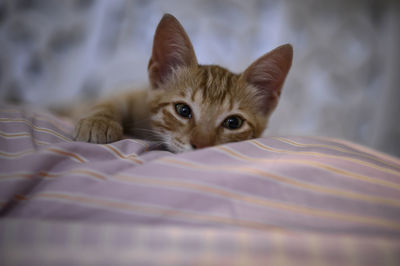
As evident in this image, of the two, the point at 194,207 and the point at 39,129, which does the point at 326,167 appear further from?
the point at 39,129

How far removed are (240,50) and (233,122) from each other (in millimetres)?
1022

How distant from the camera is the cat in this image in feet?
2.93

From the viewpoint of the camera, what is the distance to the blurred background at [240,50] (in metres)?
1.64

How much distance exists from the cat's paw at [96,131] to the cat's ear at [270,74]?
63cm

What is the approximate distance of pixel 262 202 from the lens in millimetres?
523

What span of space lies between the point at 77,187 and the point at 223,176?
1.08 ft

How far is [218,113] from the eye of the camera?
0.97 metres

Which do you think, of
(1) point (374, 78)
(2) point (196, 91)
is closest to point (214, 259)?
(2) point (196, 91)

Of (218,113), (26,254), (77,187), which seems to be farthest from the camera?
(218,113)

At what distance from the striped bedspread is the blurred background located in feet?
3.80

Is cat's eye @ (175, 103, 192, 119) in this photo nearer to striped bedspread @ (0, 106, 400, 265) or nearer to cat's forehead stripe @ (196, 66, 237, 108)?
cat's forehead stripe @ (196, 66, 237, 108)

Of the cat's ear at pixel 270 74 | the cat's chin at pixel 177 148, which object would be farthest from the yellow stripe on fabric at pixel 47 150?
the cat's ear at pixel 270 74

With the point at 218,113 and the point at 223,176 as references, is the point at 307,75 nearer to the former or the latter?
the point at 218,113

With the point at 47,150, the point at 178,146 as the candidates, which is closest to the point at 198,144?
the point at 178,146
